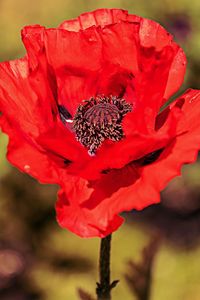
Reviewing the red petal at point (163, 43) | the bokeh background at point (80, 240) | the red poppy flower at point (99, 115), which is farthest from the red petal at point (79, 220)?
the bokeh background at point (80, 240)

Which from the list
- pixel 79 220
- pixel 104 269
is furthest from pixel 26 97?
pixel 104 269

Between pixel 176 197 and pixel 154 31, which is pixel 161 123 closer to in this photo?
pixel 154 31

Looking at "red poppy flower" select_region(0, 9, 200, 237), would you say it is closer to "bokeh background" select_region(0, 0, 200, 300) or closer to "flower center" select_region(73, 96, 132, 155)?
"flower center" select_region(73, 96, 132, 155)

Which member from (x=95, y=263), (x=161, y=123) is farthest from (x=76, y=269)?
(x=161, y=123)

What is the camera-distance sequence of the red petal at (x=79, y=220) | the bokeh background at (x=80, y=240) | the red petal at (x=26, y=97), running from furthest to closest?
the bokeh background at (x=80, y=240)
the red petal at (x=26, y=97)
the red petal at (x=79, y=220)

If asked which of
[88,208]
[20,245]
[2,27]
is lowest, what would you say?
[20,245]

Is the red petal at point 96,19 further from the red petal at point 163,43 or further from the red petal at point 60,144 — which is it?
the red petal at point 60,144

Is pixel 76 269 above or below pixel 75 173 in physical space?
below
